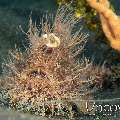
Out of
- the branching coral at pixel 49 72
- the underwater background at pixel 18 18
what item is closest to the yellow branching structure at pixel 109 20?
the branching coral at pixel 49 72

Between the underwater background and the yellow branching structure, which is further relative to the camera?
the underwater background

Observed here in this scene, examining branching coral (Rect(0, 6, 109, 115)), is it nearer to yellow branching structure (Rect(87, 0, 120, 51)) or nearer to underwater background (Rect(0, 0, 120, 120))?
yellow branching structure (Rect(87, 0, 120, 51))

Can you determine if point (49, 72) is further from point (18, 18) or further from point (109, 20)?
point (18, 18)

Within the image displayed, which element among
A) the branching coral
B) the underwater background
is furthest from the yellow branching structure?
the underwater background

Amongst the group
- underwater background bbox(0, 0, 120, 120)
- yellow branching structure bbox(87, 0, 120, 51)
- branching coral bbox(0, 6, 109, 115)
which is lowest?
branching coral bbox(0, 6, 109, 115)

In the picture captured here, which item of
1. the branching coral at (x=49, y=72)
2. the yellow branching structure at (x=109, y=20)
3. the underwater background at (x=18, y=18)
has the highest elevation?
the underwater background at (x=18, y=18)

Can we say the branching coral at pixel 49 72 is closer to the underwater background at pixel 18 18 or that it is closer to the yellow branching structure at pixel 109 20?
the yellow branching structure at pixel 109 20

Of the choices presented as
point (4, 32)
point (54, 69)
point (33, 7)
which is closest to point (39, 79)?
point (54, 69)
